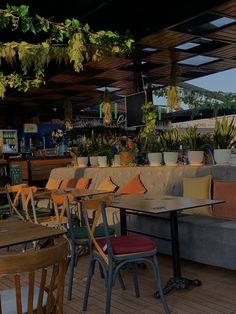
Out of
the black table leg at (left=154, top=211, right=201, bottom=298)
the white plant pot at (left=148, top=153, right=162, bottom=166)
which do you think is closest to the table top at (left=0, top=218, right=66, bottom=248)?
the black table leg at (left=154, top=211, right=201, bottom=298)

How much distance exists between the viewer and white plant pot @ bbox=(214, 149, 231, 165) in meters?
4.89

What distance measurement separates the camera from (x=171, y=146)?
5.70m

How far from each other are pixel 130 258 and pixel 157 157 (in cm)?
307

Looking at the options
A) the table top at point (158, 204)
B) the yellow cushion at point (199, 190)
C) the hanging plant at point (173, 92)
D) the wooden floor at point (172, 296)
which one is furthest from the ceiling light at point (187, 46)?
the wooden floor at point (172, 296)

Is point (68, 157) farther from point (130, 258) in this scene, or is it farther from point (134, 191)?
point (130, 258)

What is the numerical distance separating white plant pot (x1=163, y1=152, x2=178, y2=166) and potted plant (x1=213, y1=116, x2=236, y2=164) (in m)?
0.70

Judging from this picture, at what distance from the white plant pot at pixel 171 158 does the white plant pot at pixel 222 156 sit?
79 cm

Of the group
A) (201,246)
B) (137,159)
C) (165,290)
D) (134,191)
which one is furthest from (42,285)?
(137,159)

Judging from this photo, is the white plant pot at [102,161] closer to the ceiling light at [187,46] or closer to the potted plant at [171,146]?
the potted plant at [171,146]

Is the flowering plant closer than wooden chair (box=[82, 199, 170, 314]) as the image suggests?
No

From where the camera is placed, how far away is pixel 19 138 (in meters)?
15.8

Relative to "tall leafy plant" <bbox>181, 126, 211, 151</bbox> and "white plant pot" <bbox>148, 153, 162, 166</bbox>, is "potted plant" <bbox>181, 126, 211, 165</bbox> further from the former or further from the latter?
"white plant pot" <bbox>148, 153, 162, 166</bbox>

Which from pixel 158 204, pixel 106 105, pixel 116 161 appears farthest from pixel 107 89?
pixel 158 204

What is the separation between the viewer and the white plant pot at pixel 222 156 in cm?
Answer: 489
